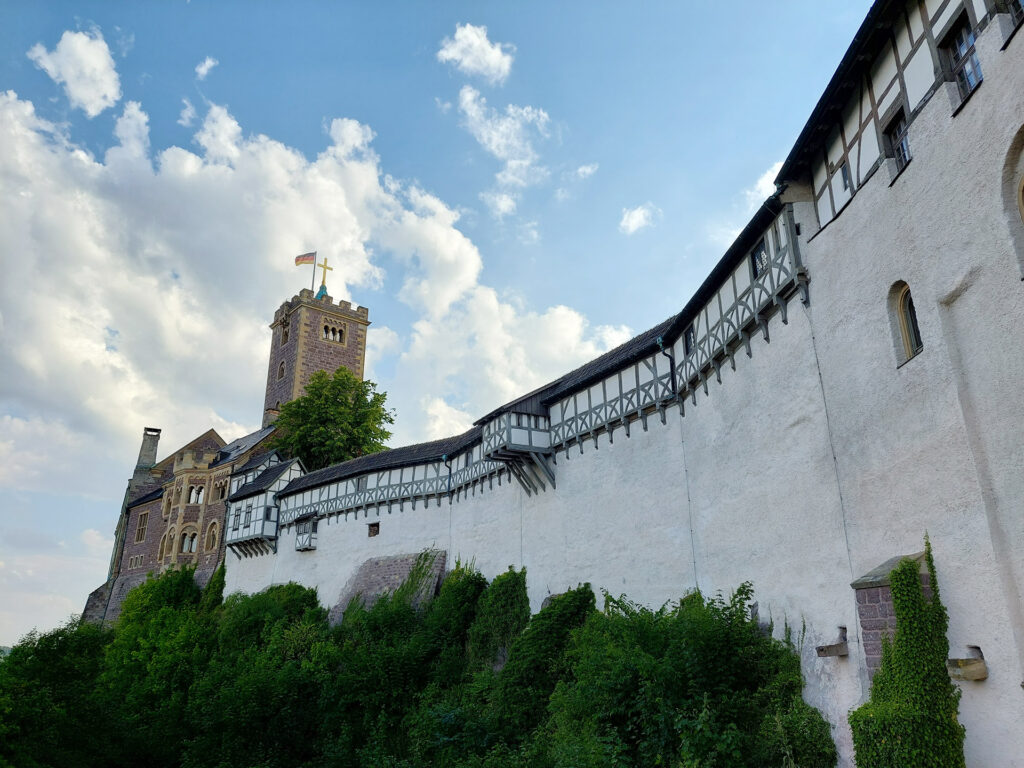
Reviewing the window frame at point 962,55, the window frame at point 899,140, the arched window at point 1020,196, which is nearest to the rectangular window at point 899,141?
the window frame at point 899,140

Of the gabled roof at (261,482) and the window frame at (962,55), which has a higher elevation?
the gabled roof at (261,482)

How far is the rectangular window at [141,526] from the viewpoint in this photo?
47.2m

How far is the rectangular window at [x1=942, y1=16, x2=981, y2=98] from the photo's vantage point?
8586 millimetres

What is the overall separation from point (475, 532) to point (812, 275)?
17706mm

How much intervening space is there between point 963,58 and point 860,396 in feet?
15.0

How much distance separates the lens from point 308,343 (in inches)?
2103

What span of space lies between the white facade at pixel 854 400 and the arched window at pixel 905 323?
74 mm

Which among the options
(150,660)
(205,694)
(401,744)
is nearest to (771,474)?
(401,744)

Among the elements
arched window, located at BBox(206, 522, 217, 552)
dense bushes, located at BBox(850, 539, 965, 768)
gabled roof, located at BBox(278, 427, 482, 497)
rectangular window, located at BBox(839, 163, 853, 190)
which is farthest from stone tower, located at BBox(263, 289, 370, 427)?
dense bushes, located at BBox(850, 539, 965, 768)

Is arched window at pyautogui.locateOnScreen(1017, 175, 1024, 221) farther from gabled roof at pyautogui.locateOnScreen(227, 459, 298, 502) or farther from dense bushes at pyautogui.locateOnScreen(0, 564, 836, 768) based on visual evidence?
gabled roof at pyautogui.locateOnScreen(227, 459, 298, 502)

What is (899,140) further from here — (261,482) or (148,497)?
(148,497)

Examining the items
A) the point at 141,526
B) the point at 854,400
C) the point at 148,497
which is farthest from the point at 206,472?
the point at 854,400

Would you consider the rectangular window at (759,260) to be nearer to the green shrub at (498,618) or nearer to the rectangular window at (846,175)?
the rectangular window at (846,175)

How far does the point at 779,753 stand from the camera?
1069 cm
